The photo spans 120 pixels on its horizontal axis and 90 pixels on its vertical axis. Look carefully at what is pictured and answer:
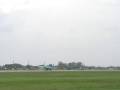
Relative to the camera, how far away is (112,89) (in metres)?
42.3

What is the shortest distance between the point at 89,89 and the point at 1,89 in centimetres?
1005

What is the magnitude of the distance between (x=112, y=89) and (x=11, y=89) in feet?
37.5

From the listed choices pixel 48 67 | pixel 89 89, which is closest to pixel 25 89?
pixel 89 89

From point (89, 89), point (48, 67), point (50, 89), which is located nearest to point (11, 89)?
point (50, 89)

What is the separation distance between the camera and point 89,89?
43062 millimetres

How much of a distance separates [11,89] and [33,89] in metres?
2.55

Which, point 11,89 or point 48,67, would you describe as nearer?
point 11,89

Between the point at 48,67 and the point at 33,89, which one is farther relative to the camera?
the point at 48,67

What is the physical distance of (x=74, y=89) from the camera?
43.0 m

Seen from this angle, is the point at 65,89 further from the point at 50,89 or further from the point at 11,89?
the point at 11,89

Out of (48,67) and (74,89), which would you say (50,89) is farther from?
(48,67)

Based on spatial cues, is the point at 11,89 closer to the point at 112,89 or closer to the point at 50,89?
the point at 50,89

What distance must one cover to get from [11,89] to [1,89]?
45.5 inches

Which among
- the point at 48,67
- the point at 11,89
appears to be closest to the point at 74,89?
the point at 11,89
